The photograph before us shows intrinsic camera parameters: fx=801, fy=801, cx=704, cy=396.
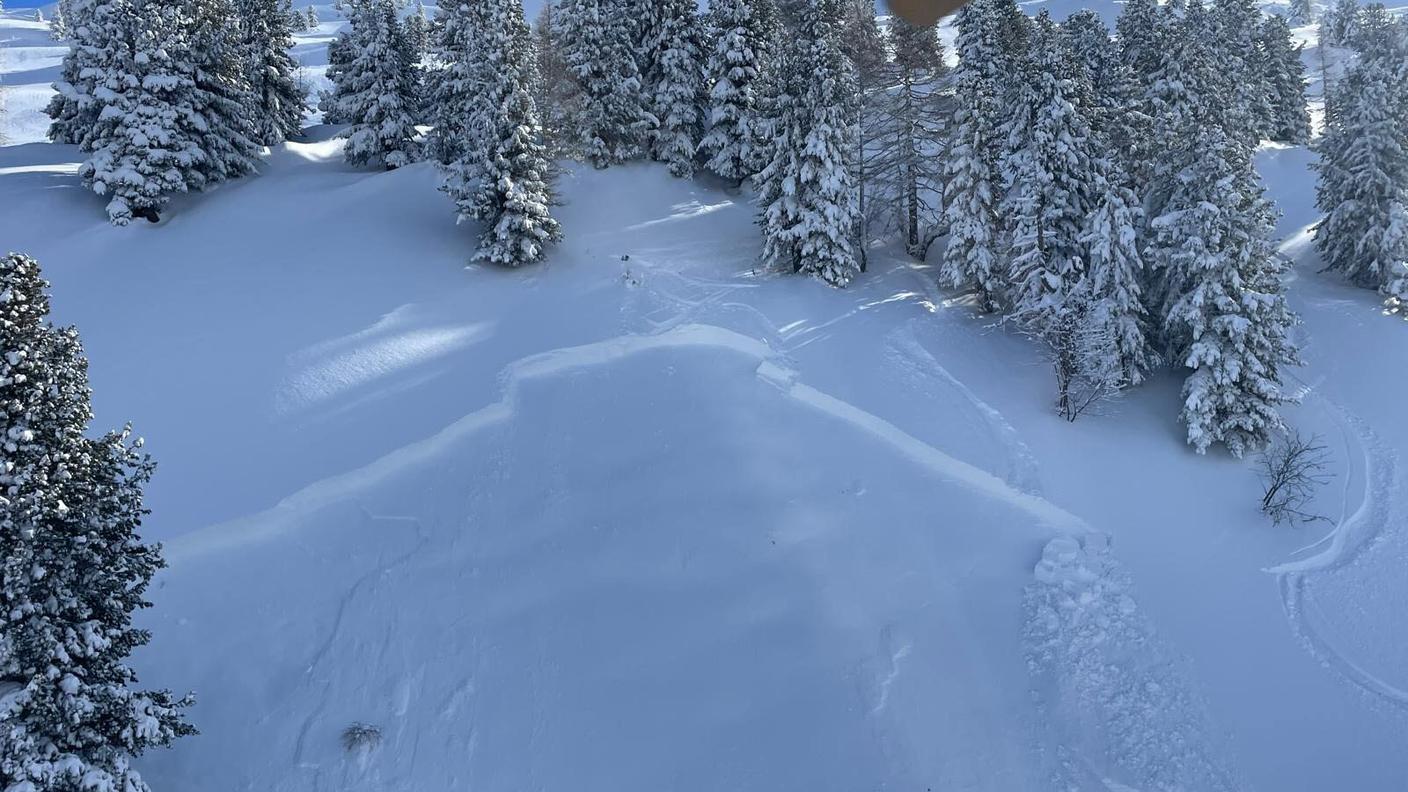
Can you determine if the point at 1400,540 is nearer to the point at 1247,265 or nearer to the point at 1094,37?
the point at 1247,265

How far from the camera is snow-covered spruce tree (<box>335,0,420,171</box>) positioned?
114ft

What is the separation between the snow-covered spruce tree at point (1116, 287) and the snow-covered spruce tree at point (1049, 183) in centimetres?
89

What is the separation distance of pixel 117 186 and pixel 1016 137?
104 feet

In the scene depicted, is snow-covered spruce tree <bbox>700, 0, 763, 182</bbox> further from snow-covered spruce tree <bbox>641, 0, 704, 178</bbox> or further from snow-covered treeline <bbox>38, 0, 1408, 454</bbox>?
snow-covered spruce tree <bbox>641, 0, 704, 178</bbox>

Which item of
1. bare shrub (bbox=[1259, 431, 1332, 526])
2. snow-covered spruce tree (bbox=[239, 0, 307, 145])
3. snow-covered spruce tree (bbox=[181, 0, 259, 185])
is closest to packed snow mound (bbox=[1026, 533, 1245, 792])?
bare shrub (bbox=[1259, 431, 1332, 526])

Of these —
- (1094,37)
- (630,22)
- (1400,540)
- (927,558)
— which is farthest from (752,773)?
(1094,37)

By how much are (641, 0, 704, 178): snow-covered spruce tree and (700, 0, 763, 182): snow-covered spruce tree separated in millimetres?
1108

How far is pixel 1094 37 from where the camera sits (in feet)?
134

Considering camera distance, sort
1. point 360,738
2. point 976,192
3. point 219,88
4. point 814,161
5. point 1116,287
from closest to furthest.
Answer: point 360,738, point 1116,287, point 976,192, point 814,161, point 219,88

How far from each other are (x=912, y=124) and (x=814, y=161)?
5317mm

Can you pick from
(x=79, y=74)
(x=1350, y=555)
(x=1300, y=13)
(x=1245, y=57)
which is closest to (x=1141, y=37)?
(x=1245, y=57)

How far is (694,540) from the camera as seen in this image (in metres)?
18.8

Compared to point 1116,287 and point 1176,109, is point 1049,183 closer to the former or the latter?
point 1116,287

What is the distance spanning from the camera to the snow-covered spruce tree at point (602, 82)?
3556 cm
